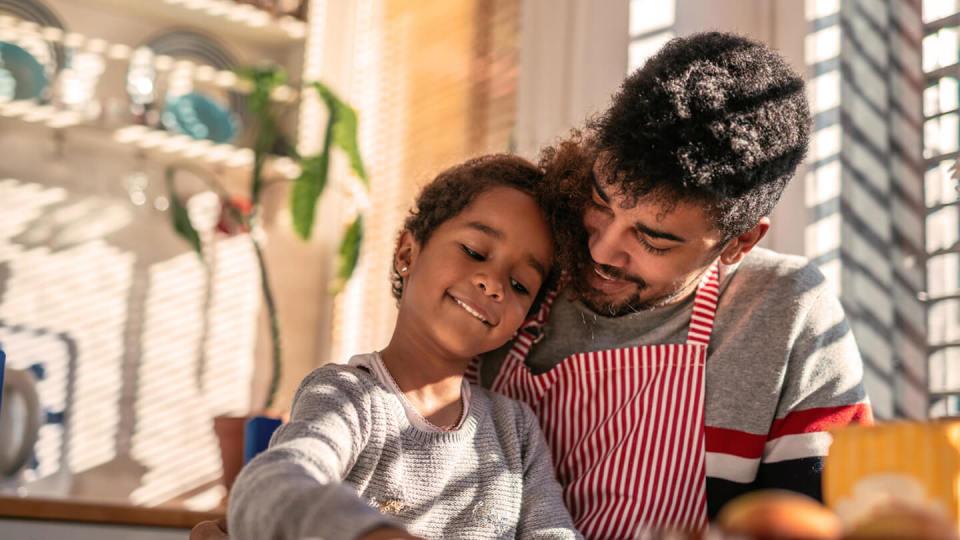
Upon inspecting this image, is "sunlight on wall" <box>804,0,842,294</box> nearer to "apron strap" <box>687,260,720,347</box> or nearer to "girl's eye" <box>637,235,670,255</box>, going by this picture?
"apron strap" <box>687,260,720,347</box>

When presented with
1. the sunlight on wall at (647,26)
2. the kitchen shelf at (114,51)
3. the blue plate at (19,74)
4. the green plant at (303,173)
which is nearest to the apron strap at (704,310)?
the sunlight on wall at (647,26)

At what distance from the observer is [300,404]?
1.05 metres

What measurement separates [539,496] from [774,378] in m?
0.32

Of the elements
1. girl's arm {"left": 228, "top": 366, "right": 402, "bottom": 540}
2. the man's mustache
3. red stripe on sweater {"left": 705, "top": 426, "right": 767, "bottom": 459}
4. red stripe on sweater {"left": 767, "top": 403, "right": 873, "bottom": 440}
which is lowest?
red stripe on sweater {"left": 705, "top": 426, "right": 767, "bottom": 459}

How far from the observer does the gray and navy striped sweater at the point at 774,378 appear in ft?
4.09

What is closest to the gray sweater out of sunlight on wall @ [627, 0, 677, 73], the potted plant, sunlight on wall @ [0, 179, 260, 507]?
sunlight on wall @ [627, 0, 677, 73]

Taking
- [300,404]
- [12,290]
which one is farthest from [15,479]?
[12,290]

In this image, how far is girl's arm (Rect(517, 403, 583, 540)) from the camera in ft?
3.89

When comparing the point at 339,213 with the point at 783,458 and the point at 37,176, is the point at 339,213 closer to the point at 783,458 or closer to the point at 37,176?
the point at 37,176

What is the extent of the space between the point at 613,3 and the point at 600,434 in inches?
61.4

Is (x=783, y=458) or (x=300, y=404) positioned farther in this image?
(x=783, y=458)

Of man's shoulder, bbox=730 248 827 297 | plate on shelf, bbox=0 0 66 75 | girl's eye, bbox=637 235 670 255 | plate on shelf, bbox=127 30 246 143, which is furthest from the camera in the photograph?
plate on shelf, bbox=127 30 246 143

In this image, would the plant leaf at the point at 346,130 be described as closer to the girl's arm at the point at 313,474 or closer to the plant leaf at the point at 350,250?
the plant leaf at the point at 350,250

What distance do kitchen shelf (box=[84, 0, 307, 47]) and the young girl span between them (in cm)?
236
